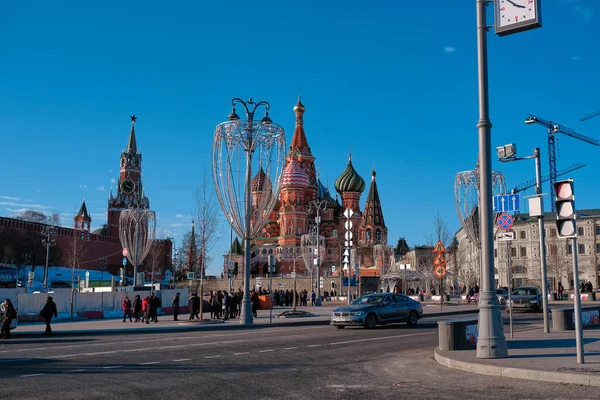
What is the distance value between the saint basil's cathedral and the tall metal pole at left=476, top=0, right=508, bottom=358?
268 feet

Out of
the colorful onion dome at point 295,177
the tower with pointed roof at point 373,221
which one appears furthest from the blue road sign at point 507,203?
the tower with pointed roof at point 373,221

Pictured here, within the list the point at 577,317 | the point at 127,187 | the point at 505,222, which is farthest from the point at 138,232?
the point at 127,187

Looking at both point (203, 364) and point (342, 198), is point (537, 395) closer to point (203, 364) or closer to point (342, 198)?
point (203, 364)

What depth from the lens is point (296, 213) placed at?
4215 inches

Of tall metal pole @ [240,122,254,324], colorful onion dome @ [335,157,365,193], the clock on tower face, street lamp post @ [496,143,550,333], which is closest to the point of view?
the clock on tower face

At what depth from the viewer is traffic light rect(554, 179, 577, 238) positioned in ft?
35.8

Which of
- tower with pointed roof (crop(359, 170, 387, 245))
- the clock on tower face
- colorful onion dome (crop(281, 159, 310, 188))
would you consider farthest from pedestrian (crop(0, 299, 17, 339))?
tower with pointed roof (crop(359, 170, 387, 245))

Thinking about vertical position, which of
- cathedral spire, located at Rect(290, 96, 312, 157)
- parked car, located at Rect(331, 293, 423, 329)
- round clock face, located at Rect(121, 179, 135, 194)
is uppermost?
cathedral spire, located at Rect(290, 96, 312, 157)

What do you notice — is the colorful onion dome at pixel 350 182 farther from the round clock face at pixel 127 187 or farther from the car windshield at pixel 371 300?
the car windshield at pixel 371 300

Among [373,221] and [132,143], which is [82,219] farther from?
[373,221]

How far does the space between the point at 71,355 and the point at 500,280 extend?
78434 mm

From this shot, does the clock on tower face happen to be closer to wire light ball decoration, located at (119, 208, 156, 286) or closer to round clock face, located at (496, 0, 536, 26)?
round clock face, located at (496, 0, 536, 26)

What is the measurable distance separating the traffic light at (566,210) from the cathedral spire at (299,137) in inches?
4168

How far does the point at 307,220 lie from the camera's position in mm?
108688
